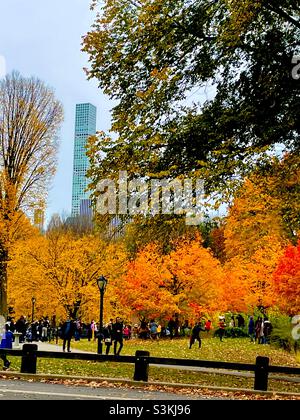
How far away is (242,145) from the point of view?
15789 mm

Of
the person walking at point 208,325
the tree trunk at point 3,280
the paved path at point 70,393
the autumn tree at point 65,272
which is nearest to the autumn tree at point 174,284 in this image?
the person walking at point 208,325

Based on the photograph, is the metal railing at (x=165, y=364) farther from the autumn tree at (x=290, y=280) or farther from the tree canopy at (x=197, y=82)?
the autumn tree at (x=290, y=280)

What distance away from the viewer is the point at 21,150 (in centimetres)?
3700

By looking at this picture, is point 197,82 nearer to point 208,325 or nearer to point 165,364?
point 165,364

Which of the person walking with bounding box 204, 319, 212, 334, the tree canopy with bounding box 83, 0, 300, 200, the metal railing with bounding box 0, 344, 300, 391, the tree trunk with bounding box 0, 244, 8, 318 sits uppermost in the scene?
the tree canopy with bounding box 83, 0, 300, 200

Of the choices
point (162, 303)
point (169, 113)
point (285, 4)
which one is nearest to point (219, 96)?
point (169, 113)

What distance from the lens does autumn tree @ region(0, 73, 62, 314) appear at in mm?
36344

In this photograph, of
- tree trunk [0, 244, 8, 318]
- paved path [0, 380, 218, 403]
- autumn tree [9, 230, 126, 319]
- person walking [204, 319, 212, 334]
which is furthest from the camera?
person walking [204, 319, 212, 334]

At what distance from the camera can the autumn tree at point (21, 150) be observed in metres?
36.3

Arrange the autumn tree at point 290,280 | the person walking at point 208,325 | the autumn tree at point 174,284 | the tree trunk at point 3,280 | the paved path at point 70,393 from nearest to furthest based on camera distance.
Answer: the paved path at point 70,393 → the autumn tree at point 290,280 → the tree trunk at point 3,280 → the autumn tree at point 174,284 → the person walking at point 208,325

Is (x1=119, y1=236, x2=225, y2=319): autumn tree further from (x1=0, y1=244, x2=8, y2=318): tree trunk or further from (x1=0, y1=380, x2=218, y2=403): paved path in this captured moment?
(x1=0, y1=380, x2=218, y2=403): paved path

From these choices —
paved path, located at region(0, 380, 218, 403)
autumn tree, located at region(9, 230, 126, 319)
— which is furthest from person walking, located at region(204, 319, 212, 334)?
paved path, located at region(0, 380, 218, 403)
